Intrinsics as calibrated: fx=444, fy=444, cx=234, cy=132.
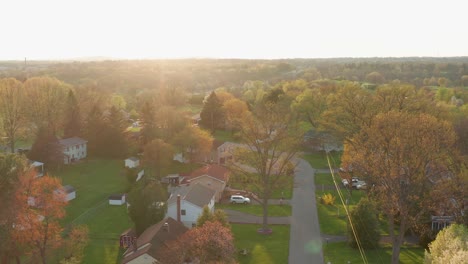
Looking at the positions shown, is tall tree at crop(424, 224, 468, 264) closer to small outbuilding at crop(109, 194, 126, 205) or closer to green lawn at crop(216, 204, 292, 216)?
green lawn at crop(216, 204, 292, 216)

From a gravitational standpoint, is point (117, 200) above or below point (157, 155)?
below

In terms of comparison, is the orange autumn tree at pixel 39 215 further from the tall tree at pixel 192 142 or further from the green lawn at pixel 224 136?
the green lawn at pixel 224 136

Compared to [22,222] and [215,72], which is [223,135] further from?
[215,72]

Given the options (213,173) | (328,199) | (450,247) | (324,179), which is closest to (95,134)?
(213,173)

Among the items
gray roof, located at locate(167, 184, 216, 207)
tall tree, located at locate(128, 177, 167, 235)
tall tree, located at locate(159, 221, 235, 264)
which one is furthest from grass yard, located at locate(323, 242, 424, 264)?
tall tree, located at locate(128, 177, 167, 235)

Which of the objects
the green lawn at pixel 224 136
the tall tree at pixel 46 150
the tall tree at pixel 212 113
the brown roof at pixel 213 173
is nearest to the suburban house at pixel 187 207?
the brown roof at pixel 213 173

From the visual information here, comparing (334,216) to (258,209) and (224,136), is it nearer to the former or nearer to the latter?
(258,209)
